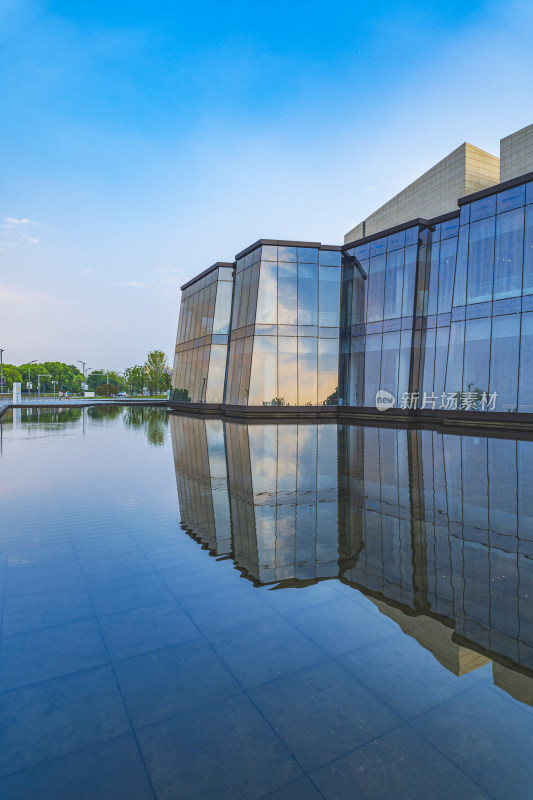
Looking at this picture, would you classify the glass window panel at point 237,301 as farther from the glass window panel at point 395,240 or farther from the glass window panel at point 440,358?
the glass window panel at point 440,358

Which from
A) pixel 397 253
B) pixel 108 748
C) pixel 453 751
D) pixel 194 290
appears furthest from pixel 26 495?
pixel 194 290

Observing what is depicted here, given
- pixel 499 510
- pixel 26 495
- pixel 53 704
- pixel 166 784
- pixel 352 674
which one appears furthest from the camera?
pixel 26 495

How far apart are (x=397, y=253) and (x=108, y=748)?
29.6 metres

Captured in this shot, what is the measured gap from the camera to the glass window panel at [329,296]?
30484 millimetres

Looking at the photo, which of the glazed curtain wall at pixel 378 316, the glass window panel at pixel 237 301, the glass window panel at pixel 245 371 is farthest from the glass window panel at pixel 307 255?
the glass window panel at pixel 245 371

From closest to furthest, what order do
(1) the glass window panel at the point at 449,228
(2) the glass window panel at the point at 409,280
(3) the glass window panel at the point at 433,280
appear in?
1. (1) the glass window panel at the point at 449,228
2. (3) the glass window panel at the point at 433,280
3. (2) the glass window panel at the point at 409,280

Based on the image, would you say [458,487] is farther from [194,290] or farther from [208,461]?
[194,290]

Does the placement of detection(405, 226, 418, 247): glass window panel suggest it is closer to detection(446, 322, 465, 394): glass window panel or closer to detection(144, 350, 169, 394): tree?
detection(446, 322, 465, 394): glass window panel

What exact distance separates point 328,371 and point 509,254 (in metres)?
12.2

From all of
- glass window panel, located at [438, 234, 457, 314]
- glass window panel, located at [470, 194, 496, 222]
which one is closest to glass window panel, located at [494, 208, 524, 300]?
glass window panel, located at [470, 194, 496, 222]

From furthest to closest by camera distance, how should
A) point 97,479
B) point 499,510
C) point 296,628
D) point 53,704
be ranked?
point 97,479 < point 499,510 < point 296,628 < point 53,704

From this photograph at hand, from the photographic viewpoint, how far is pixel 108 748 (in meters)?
2.54

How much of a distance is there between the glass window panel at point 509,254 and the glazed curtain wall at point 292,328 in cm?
1037

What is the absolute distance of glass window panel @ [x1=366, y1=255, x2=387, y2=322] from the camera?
96.2ft
